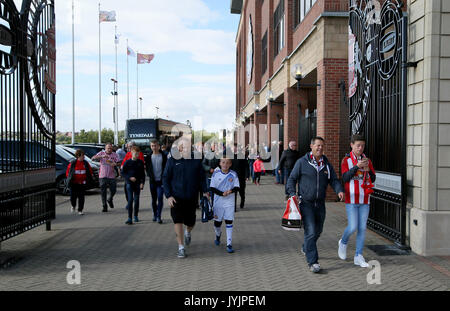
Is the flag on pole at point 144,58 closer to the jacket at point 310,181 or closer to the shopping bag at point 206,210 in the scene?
the shopping bag at point 206,210

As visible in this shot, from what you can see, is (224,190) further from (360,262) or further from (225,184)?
(360,262)

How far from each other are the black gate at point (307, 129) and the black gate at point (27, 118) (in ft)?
28.4

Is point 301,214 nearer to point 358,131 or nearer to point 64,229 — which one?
point 358,131

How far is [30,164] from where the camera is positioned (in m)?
8.13

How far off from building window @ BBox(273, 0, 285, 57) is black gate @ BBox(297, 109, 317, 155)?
6360mm

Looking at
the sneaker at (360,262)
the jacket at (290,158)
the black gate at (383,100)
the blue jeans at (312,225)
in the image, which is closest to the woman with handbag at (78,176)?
the jacket at (290,158)

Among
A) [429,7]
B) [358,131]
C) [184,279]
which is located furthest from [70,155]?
[429,7]

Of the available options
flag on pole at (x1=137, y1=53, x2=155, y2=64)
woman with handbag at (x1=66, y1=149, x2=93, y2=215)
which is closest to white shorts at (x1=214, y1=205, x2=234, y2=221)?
woman with handbag at (x1=66, y1=149, x2=93, y2=215)

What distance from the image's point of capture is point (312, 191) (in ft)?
19.8

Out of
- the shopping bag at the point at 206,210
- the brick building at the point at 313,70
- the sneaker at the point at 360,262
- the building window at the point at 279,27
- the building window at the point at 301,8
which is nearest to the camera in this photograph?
the sneaker at the point at 360,262

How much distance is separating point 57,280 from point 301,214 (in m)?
3.31

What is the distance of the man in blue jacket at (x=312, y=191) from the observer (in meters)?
6.02

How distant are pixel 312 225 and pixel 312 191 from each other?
18.3 inches

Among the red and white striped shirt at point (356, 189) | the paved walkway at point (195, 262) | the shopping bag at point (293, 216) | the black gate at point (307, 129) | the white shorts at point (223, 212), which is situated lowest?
the paved walkway at point (195, 262)
